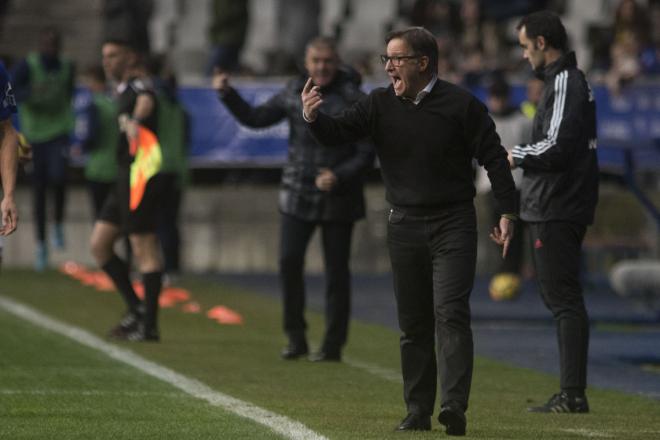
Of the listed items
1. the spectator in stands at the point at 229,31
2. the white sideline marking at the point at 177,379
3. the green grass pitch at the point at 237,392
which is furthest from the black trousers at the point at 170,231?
the spectator in stands at the point at 229,31

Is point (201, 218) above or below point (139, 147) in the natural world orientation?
below

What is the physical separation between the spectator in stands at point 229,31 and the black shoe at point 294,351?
14.2 m

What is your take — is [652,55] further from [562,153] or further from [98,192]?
[562,153]

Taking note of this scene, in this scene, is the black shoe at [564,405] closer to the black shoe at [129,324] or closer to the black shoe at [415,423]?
the black shoe at [415,423]

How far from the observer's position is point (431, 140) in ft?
32.3

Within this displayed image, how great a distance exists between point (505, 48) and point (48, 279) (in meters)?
11.2

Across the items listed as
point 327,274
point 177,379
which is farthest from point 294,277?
point 177,379

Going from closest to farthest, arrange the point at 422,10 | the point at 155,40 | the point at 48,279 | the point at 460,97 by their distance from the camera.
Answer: the point at 460,97 < the point at 48,279 < the point at 422,10 < the point at 155,40

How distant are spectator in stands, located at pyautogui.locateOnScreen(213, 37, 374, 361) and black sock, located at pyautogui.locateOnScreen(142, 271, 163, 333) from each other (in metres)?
1.13

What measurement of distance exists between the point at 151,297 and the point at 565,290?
4351 mm

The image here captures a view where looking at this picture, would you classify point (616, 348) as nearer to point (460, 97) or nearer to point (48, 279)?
point (460, 97)

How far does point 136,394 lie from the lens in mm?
11203

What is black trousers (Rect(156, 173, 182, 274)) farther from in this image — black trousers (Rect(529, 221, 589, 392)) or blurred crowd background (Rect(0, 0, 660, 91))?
black trousers (Rect(529, 221, 589, 392))

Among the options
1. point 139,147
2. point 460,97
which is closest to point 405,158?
point 460,97
